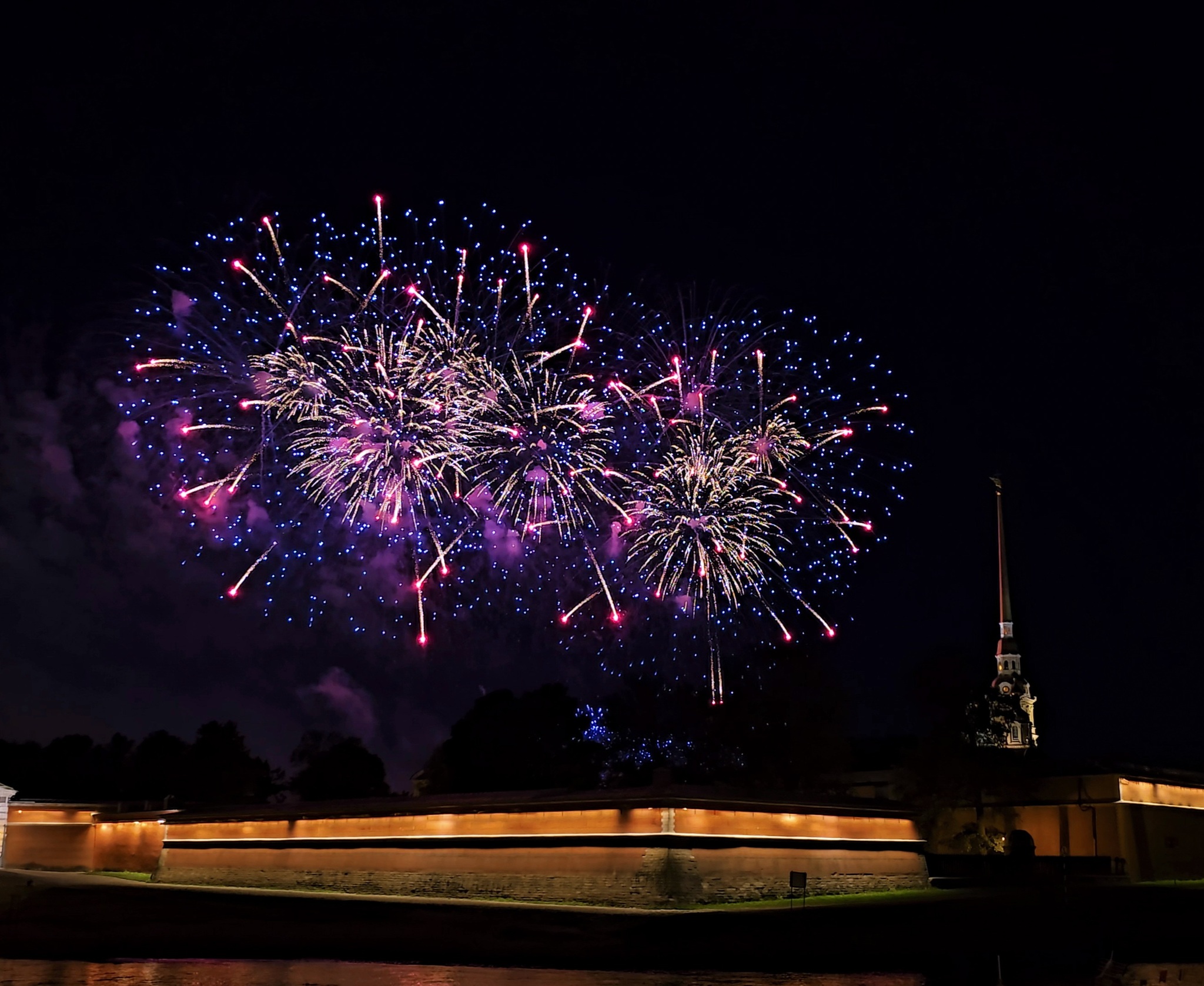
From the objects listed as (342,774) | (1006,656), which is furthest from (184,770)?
(1006,656)

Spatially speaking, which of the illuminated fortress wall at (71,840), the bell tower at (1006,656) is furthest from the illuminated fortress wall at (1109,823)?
the illuminated fortress wall at (71,840)

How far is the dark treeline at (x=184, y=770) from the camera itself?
95438 mm

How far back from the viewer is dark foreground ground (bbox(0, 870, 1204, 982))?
24.7 metres

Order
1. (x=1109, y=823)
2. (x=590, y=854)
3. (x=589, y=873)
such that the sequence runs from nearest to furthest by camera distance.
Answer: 1. (x=589, y=873)
2. (x=590, y=854)
3. (x=1109, y=823)

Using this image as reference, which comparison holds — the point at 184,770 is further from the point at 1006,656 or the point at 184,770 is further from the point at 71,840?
the point at 1006,656

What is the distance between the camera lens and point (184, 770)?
96.7 metres

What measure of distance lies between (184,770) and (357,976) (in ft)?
267

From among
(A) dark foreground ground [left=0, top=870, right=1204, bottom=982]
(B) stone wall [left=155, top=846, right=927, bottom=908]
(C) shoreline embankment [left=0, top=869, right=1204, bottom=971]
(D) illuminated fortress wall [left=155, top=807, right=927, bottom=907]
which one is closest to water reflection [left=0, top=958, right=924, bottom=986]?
(A) dark foreground ground [left=0, top=870, right=1204, bottom=982]

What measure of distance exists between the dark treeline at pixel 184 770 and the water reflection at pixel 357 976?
73095 mm

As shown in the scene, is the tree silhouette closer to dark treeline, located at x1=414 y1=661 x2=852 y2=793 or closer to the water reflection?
dark treeline, located at x1=414 y1=661 x2=852 y2=793

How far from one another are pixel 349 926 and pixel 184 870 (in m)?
25.9

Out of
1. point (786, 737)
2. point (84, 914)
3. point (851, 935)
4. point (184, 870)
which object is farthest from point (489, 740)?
point (851, 935)

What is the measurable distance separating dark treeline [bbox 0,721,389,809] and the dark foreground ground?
5776 centimetres

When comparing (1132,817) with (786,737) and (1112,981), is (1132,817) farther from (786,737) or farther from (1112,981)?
(1112,981)
